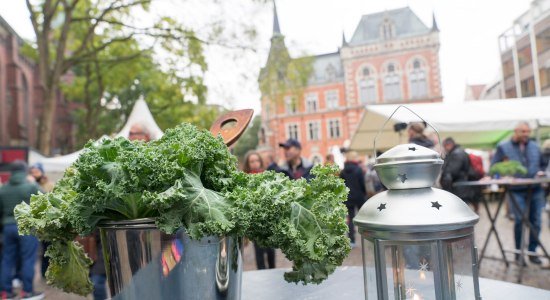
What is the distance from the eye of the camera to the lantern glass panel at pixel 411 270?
0.94 metres

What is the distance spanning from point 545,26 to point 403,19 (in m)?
33.5

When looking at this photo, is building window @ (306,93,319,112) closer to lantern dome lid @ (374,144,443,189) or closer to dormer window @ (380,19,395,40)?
dormer window @ (380,19,395,40)

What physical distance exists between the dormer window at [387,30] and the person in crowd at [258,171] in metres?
50.6

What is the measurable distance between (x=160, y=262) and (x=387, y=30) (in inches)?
2206

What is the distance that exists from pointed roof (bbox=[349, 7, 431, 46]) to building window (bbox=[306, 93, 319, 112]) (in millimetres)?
7697

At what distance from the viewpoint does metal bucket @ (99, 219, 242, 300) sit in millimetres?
919

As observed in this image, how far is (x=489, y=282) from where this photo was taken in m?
1.39

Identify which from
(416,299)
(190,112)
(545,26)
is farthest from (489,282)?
(545,26)

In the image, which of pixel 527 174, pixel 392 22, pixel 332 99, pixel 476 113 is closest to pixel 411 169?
pixel 527 174

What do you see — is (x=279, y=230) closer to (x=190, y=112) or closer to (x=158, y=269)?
(x=158, y=269)

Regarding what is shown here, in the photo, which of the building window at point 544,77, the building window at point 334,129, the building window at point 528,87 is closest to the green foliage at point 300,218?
the building window at point 544,77

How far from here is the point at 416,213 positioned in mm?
899

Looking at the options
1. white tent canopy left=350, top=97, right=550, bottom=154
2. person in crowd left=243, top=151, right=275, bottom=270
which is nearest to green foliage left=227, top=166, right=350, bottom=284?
person in crowd left=243, top=151, right=275, bottom=270

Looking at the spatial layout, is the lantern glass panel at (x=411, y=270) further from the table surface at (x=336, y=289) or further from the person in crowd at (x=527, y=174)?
the person in crowd at (x=527, y=174)
